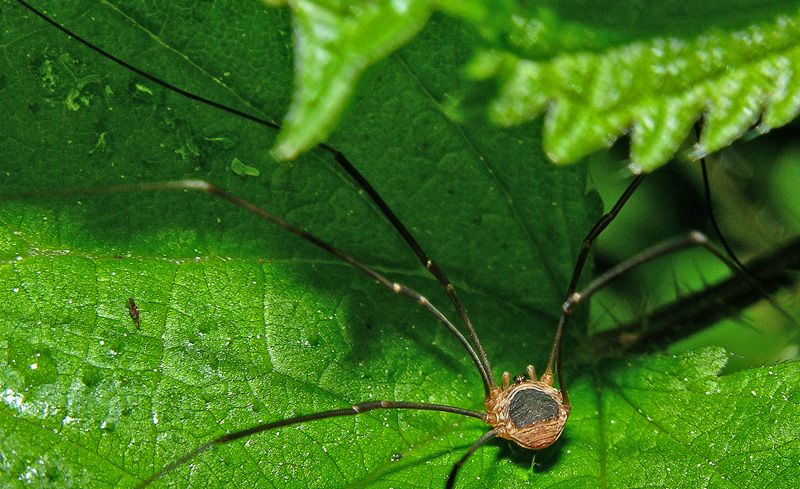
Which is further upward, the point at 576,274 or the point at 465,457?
the point at 576,274

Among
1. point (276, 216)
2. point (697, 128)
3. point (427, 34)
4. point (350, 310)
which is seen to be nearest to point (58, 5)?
point (276, 216)

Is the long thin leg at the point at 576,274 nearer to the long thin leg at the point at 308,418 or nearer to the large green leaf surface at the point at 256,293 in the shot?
the large green leaf surface at the point at 256,293

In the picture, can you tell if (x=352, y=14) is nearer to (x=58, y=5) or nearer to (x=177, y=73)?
(x=177, y=73)

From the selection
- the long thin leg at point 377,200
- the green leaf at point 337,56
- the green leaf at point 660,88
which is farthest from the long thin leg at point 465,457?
the green leaf at point 337,56

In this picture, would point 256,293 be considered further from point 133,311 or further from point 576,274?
point 576,274

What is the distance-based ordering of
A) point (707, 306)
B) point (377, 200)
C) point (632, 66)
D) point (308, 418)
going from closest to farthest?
1. point (632, 66)
2. point (308, 418)
3. point (377, 200)
4. point (707, 306)

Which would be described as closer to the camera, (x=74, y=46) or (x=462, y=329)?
(x=74, y=46)

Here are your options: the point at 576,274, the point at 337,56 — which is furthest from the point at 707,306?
the point at 337,56
